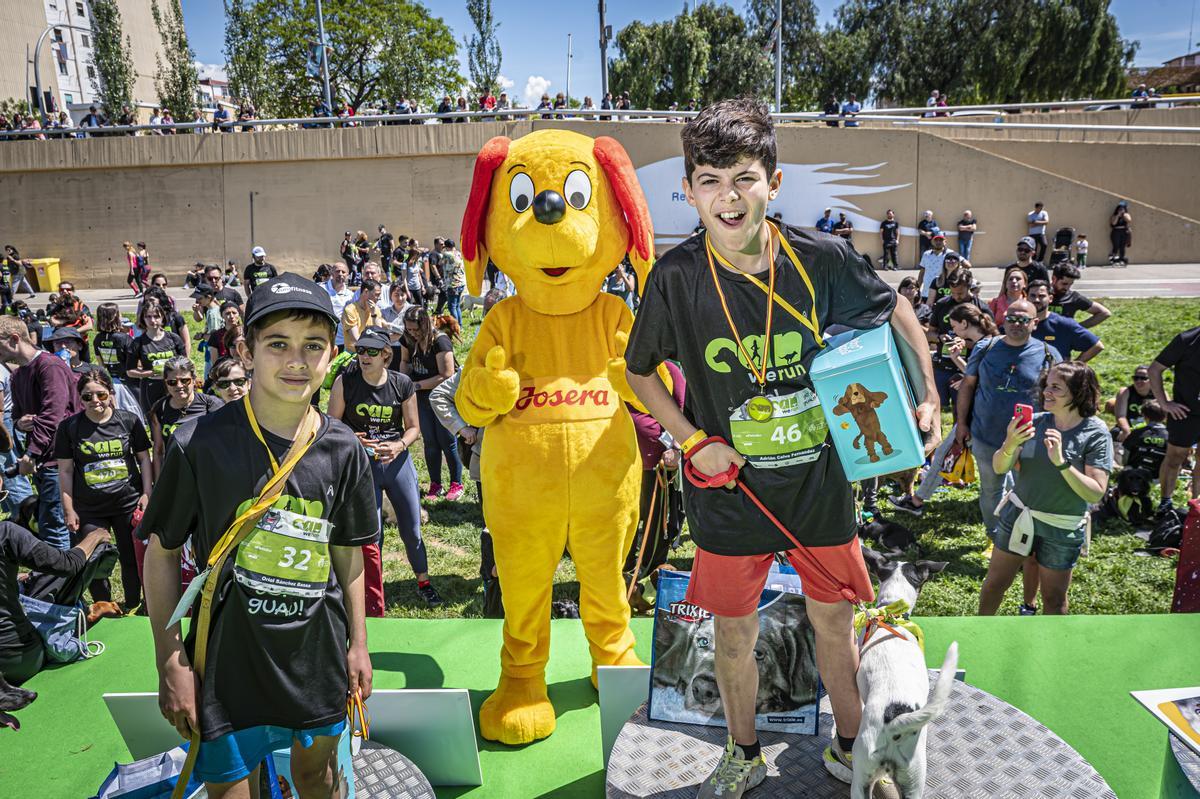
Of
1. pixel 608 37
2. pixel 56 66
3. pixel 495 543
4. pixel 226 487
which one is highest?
pixel 56 66

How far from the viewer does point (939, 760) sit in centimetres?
273

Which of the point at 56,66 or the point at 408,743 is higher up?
the point at 56,66

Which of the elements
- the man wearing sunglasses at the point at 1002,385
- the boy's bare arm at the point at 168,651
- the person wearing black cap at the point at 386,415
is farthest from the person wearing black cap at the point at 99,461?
the man wearing sunglasses at the point at 1002,385

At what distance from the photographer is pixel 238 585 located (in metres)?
2.10

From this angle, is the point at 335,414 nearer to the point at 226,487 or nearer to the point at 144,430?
the point at 144,430

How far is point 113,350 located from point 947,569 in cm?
807

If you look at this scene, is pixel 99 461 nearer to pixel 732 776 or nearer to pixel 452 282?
pixel 732 776

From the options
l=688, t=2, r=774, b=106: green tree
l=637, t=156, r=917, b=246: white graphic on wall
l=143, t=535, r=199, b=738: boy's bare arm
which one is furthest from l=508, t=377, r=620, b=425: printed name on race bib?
l=688, t=2, r=774, b=106: green tree

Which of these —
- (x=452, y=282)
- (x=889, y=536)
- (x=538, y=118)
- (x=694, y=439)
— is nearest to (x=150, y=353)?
(x=889, y=536)

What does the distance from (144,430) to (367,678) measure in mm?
3652

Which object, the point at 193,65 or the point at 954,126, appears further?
the point at 193,65

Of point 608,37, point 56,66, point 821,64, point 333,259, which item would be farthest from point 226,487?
point 56,66

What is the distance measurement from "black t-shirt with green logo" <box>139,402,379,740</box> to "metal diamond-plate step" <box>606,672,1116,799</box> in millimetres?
1120

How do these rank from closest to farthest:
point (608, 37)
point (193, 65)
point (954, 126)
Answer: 1. point (954, 126)
2. point (608, 37)
3. point (193, 65)
